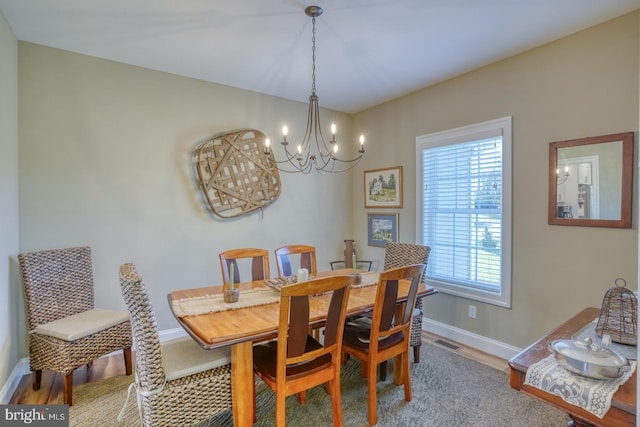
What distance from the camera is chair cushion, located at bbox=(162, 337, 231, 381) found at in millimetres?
1690

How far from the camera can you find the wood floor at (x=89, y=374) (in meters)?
2.28

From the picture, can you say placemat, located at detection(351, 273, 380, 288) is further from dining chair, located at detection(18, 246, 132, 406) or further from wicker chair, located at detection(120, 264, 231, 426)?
dining chair, located at detection(18, 246, 132, 406)

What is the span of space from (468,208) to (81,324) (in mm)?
3419

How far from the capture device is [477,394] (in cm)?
233

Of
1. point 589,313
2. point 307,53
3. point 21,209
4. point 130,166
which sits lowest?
point 589,313

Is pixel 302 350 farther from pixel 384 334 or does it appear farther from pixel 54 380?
pixel 54 380

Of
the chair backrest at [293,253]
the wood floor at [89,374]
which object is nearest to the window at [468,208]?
the wood floor at [89,374]

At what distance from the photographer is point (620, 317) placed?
1.45 metres

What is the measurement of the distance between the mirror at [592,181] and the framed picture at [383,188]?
1.59m

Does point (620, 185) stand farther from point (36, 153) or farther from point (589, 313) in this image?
point (36, 153)

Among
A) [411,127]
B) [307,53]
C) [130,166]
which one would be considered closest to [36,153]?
[130,166]

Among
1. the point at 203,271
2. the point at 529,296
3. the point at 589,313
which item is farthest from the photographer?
the point at 203,271

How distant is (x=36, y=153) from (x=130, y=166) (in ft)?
2.17

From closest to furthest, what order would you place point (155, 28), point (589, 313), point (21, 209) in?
point (589, 313) → point (155, 28) → point (21, 209)
